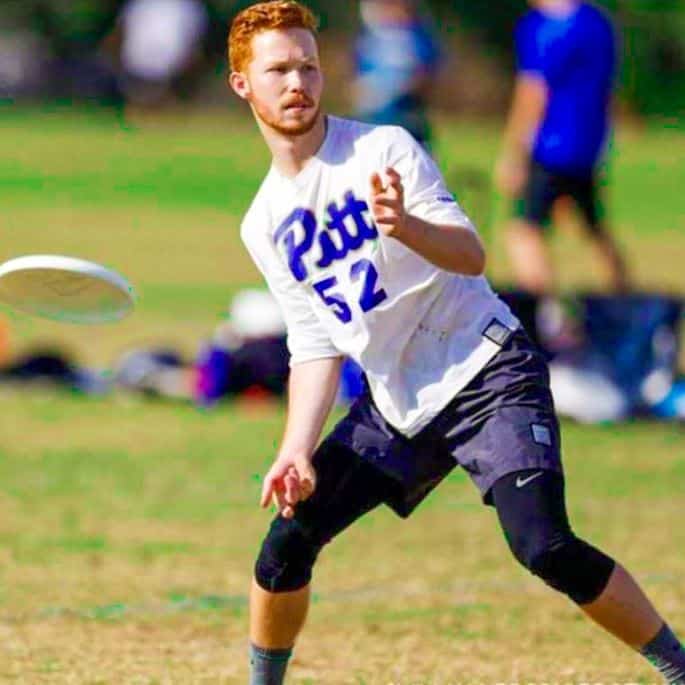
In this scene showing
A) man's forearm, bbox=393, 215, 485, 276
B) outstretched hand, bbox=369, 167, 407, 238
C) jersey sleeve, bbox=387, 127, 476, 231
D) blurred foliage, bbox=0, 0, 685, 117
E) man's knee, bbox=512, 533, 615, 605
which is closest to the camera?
outstretched hand, bbox=369, 167, 407, 238

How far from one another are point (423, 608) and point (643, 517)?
1.95 meters

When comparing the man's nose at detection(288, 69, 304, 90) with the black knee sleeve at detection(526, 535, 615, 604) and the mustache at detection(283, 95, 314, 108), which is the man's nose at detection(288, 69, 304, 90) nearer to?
the mustache at detection(283, 95, 314, 108)

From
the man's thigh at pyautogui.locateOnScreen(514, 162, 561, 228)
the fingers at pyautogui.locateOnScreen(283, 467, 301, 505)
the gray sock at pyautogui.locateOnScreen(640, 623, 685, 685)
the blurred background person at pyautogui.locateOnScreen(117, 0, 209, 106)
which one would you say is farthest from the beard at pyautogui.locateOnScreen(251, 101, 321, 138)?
the blurred background person at pyautogui.locateOnScreen(117, 0, 209, 106)

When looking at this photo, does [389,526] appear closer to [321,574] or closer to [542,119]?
[321,574]

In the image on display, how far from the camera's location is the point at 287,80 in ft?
17.9

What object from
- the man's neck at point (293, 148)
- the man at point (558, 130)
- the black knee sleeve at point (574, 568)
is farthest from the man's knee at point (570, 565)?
the man at point (558, 130)

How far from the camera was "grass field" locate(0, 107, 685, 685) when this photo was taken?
252 inches

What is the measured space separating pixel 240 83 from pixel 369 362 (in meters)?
0.85

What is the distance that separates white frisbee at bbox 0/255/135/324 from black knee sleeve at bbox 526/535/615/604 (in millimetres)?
1413

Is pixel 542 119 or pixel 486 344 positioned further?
pixel 542 119

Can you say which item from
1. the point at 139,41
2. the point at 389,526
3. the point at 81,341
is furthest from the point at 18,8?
the point at 389,526

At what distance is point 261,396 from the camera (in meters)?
11.6

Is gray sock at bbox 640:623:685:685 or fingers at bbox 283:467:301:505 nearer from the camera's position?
fingers at bbox 283:467:301:505

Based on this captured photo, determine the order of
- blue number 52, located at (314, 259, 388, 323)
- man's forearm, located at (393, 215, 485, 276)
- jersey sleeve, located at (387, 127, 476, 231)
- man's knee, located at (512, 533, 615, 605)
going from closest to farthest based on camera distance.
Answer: man's forearm, located at (393, 215, 485, 276)
man's knee, located at (512, 533, 615, 605)
jersey sleeve, located at (387, 127, 476, 231)
blue number 52, located at (314, 259, 388, 323)
